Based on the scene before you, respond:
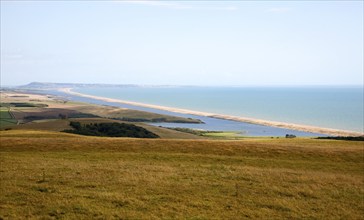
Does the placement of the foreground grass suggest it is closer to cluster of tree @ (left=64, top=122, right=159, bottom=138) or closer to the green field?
cluster of tree @ (left=64, top=122, right=159, bottom=138)

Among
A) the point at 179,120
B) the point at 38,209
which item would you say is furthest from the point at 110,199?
the point at 179,120

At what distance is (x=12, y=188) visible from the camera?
75.3 ft

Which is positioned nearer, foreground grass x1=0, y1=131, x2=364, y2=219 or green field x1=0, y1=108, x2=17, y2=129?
foreground grass x1=0, y1=131, x2=364, y2=219

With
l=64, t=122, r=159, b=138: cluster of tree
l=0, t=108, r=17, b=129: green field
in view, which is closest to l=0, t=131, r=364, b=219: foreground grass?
l=64, t=122, r=159, b=138: cluster of tree

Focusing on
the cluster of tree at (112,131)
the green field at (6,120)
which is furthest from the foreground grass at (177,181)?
the green field at (6,120)

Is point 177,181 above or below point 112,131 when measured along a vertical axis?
above

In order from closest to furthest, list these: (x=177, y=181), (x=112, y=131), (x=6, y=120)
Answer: (x=177, y=181), (x=112, y=131), (x=6, y=120)

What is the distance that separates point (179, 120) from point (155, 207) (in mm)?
143893

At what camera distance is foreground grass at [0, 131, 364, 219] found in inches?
800

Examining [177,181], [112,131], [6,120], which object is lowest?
[6,120]

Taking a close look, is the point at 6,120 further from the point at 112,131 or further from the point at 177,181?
the point at 177,181

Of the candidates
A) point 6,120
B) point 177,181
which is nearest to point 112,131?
point 177,181

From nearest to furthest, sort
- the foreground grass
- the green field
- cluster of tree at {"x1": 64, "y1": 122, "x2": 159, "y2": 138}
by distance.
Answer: the foreground grass
cluster of tree at {"x1": 64, "y1": 122, "x2": 159, "y2": 138}
the green field

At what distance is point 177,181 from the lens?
25.8m
